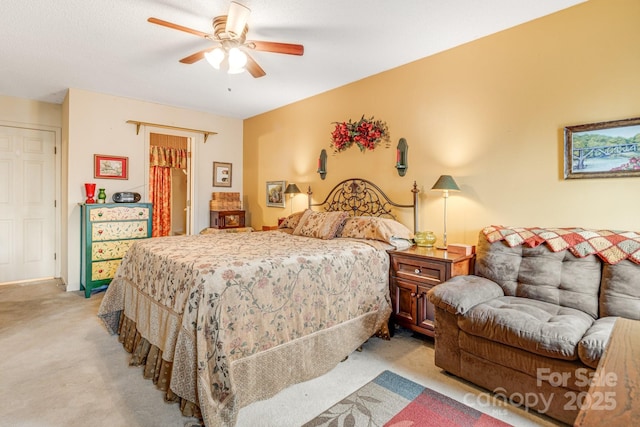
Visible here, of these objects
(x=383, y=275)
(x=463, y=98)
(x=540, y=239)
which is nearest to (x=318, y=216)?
(x=383, y=275)

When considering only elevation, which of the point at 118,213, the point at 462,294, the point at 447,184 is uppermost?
the point at 447,184

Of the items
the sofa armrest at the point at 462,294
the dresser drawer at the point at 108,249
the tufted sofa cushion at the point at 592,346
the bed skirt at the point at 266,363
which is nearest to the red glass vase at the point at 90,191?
the dresser drawer at the point at 108,249

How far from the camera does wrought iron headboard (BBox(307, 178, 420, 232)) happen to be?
149 inches

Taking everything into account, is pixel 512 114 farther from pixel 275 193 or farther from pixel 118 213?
pixel 118 213

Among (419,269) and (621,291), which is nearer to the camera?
(621,291)

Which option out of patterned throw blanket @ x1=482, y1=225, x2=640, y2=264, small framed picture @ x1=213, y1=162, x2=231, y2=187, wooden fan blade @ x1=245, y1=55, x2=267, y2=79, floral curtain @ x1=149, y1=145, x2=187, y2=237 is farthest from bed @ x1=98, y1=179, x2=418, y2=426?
floral curtain @ x1=149, y1=145, x2=187, y2=237

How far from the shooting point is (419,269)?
283cm

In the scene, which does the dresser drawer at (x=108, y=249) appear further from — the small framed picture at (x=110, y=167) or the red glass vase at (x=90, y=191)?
the small framed picture at (x=110, y=167)

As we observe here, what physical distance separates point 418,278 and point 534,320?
3.23 feet

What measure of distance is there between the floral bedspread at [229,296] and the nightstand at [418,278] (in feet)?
0.35

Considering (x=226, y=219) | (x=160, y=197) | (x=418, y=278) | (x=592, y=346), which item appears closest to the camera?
(x=592, y=346)

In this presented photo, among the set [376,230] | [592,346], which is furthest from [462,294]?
[376,230]

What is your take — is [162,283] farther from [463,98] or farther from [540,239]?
[463,98]

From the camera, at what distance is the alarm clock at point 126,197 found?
14.9 feet
